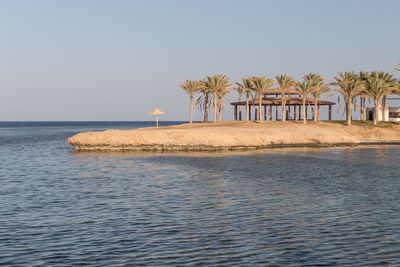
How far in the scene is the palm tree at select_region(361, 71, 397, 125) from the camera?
7675 centimetres

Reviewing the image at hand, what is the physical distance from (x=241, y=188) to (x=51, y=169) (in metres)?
17.5

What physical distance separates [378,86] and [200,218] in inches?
2651

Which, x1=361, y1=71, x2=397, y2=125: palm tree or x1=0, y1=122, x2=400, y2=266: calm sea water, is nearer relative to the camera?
x1=0, y1=122, x2=400, y2=266: calm sea water

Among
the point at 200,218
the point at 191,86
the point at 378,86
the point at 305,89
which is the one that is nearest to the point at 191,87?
the point at 191,86

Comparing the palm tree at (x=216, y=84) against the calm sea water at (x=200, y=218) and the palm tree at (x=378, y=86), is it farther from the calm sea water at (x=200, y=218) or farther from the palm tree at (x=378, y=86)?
the calm sea water at (x=200, y=218)

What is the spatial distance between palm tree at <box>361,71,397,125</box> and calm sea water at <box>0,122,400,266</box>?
4840 cm

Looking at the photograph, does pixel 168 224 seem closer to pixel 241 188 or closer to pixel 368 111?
pixel 241 188

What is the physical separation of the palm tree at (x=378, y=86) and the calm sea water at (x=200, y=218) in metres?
48.4

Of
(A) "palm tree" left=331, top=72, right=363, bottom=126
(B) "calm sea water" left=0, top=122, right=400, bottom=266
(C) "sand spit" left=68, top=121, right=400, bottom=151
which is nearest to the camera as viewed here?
(B) "calm sea water" left=0, top=122, right=400, bottom=266

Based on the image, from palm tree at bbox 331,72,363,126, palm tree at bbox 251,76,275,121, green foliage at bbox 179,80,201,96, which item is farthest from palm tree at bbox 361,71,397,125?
green foliage at bbox 179,80,201,96

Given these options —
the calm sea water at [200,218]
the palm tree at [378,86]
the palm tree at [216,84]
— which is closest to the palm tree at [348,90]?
the palm tree at [378,86]

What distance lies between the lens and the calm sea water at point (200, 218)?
12344 mm

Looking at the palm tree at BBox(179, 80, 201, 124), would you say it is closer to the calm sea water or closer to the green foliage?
the green foliage

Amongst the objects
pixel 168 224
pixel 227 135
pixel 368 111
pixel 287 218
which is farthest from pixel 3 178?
pixel 368 111
